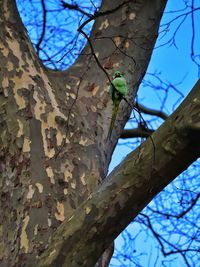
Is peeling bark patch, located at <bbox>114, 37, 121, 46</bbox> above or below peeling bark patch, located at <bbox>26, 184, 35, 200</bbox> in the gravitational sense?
above

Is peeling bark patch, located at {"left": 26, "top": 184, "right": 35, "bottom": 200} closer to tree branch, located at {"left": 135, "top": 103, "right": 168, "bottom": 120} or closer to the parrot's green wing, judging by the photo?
the parrot's green wing

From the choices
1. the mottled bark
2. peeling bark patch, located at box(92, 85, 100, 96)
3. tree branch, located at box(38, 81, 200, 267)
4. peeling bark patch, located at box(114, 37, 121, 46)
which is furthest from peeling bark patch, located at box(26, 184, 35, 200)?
peeling bark patch, located at box(114, 37, 121, 46)

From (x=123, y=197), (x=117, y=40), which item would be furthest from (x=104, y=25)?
(x=123, y=197)

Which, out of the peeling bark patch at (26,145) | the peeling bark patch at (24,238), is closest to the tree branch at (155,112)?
the peeling bark patch at (26,145)

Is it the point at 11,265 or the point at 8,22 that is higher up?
the point at 8,22

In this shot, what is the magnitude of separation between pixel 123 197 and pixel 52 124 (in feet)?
2.44

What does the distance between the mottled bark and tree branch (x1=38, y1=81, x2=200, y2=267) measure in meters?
0.04

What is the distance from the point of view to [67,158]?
7.54 ft

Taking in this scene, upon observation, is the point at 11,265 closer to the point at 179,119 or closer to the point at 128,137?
the point at 179,119

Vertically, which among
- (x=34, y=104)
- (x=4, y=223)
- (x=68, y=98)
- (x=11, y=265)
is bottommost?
(x=11, y=265)

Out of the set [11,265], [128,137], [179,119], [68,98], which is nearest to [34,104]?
[68,98]

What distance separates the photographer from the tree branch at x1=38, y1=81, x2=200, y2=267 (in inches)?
Answer: 65.9

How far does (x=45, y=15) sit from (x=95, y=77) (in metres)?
0.73

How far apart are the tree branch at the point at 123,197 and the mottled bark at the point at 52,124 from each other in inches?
1.6
